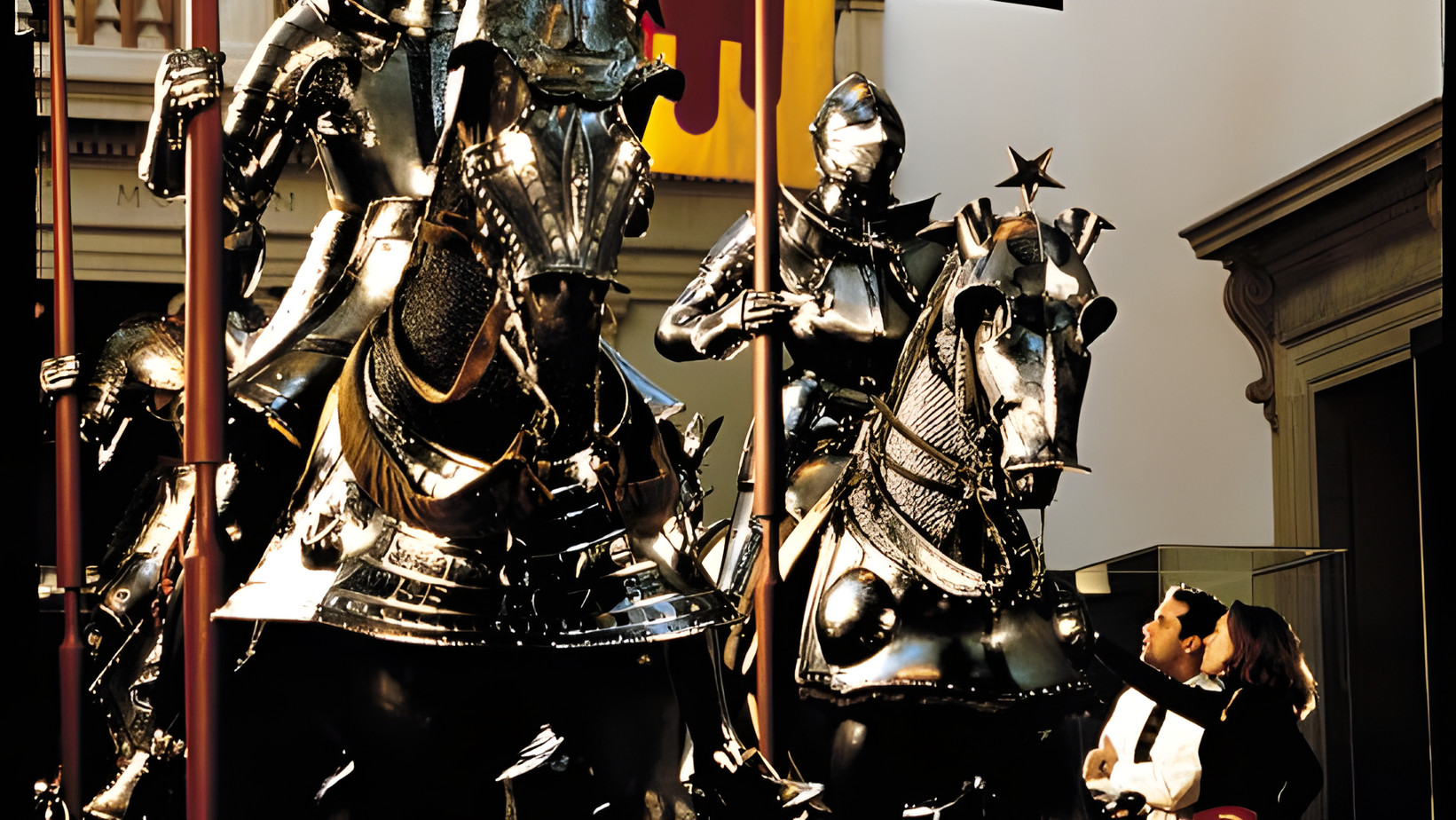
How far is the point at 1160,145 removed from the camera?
7059 mm

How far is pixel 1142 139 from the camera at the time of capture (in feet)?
23.0

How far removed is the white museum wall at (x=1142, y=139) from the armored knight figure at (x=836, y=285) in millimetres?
1807

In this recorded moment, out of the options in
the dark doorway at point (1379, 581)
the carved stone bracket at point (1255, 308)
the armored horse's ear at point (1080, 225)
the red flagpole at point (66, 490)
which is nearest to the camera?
the red flagpole at point (66, 490)

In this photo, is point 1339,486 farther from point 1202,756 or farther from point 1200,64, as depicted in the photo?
point 1202,756

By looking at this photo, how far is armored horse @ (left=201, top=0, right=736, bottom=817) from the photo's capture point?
249 centimetres

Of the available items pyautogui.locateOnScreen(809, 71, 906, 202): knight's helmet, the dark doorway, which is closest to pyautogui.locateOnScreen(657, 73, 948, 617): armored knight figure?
pyautogui.locateOnScreen(809, 71, 906, 202): knight's helmet

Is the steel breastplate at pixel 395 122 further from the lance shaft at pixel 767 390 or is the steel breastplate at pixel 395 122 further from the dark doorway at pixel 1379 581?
the dark doorway at pixel 1379 581

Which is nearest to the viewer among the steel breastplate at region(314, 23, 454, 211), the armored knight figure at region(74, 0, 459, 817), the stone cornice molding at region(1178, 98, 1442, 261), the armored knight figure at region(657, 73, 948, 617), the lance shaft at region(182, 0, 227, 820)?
the lance shaft at region(182, 0, 227, 820)

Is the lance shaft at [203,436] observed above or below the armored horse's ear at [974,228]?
below

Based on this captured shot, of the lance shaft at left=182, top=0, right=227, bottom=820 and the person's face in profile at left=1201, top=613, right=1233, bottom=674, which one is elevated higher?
the lance shaft at left=182, top=0, right=227, bottom=820

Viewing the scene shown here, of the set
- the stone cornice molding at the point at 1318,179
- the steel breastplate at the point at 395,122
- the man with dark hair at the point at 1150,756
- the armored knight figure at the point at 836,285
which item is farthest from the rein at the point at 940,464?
the stone cornice molding at the point at 1318,179

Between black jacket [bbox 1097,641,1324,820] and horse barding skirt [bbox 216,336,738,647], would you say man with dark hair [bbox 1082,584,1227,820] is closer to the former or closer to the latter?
black jacket [bbox 1097,641,1324,820]

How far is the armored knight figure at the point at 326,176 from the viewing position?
3150 millimetres

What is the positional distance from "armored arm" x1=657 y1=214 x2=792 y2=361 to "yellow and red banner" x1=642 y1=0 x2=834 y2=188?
6.43 feet
